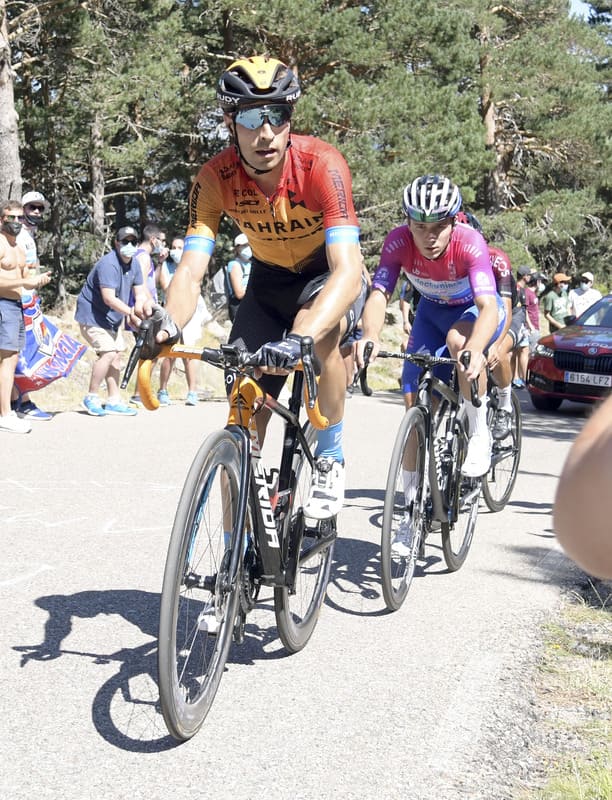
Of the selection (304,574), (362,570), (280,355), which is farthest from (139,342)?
(362,570)

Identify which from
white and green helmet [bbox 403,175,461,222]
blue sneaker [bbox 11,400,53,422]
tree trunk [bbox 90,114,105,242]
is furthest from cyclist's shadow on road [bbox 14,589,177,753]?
tree trunk [bbox 90,114,105,242]

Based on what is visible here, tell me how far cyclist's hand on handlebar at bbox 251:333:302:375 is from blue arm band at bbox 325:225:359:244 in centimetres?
84

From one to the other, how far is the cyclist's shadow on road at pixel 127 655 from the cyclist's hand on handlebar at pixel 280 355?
4.19 ft

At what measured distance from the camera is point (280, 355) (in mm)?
3332

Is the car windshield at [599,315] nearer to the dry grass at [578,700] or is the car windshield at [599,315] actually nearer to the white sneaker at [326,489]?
the dry grass at [578,700]

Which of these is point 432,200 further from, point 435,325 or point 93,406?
point 93,406

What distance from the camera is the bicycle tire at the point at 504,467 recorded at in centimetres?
770

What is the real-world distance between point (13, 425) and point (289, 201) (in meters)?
6.49

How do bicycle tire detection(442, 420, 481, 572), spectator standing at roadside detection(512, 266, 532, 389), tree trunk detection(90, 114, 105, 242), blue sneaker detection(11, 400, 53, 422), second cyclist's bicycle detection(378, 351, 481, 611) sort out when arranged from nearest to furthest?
second cyclist's bicycle detection(378, 351, 481, 611) → bicycle tire detection(442, 420, 481, 572) → blue sneaker detection(11, 400, 53, 422) → spectator standing at roadside detection(512, 266, 532, 389) → tree trunk detection(90, 114, 105, 242)

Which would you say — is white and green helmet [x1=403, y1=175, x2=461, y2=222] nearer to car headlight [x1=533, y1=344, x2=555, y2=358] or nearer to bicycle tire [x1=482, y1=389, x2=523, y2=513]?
bicycle tire [x1=482, y1=389, x2=523, y2=513]

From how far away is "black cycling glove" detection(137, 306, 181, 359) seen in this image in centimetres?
344

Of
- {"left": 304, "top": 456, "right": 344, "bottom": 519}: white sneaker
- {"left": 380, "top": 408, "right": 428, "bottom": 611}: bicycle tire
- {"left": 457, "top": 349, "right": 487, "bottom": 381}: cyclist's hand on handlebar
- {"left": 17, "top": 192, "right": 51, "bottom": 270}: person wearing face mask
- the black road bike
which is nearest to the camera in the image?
the black road bike

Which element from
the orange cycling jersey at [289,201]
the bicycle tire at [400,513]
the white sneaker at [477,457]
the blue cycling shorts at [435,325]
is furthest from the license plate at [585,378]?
the orange cycling jersey at [289,201]

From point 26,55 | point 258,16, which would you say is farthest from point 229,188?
Result: point 26,55
